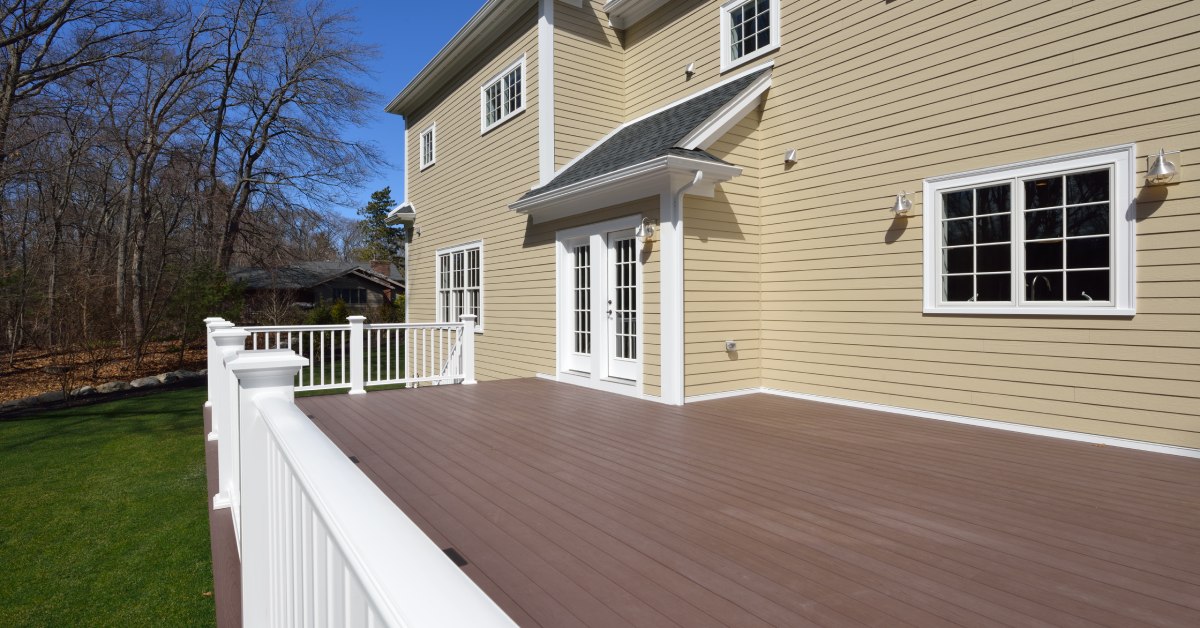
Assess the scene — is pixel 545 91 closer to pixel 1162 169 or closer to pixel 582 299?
pixel 582 299

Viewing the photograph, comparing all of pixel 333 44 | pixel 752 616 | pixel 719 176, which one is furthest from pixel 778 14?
pixel 333 44

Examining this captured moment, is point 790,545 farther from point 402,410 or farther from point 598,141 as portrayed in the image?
point 598,141

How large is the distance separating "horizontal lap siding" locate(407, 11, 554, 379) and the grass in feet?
13.4

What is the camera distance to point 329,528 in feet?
2.91

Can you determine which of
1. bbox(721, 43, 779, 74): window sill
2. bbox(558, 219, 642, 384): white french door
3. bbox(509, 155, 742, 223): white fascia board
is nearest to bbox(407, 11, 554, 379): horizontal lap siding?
bbox(558, 219, 642, 384): white french door

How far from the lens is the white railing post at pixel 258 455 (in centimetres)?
168

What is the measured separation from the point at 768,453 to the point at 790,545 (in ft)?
5.13

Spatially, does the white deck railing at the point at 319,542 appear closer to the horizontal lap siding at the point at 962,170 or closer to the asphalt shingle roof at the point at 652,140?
the asphalt shingle roof at the point at 652,140

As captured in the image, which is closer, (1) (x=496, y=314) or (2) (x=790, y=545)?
(2) (x=790, y=545)

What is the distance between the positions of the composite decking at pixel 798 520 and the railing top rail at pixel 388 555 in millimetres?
1335

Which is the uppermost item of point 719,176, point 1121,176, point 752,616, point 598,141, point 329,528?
point 598,141

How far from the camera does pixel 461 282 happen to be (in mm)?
10438

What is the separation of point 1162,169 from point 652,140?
4.27 m

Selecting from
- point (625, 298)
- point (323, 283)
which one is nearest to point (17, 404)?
point (625, 298)
